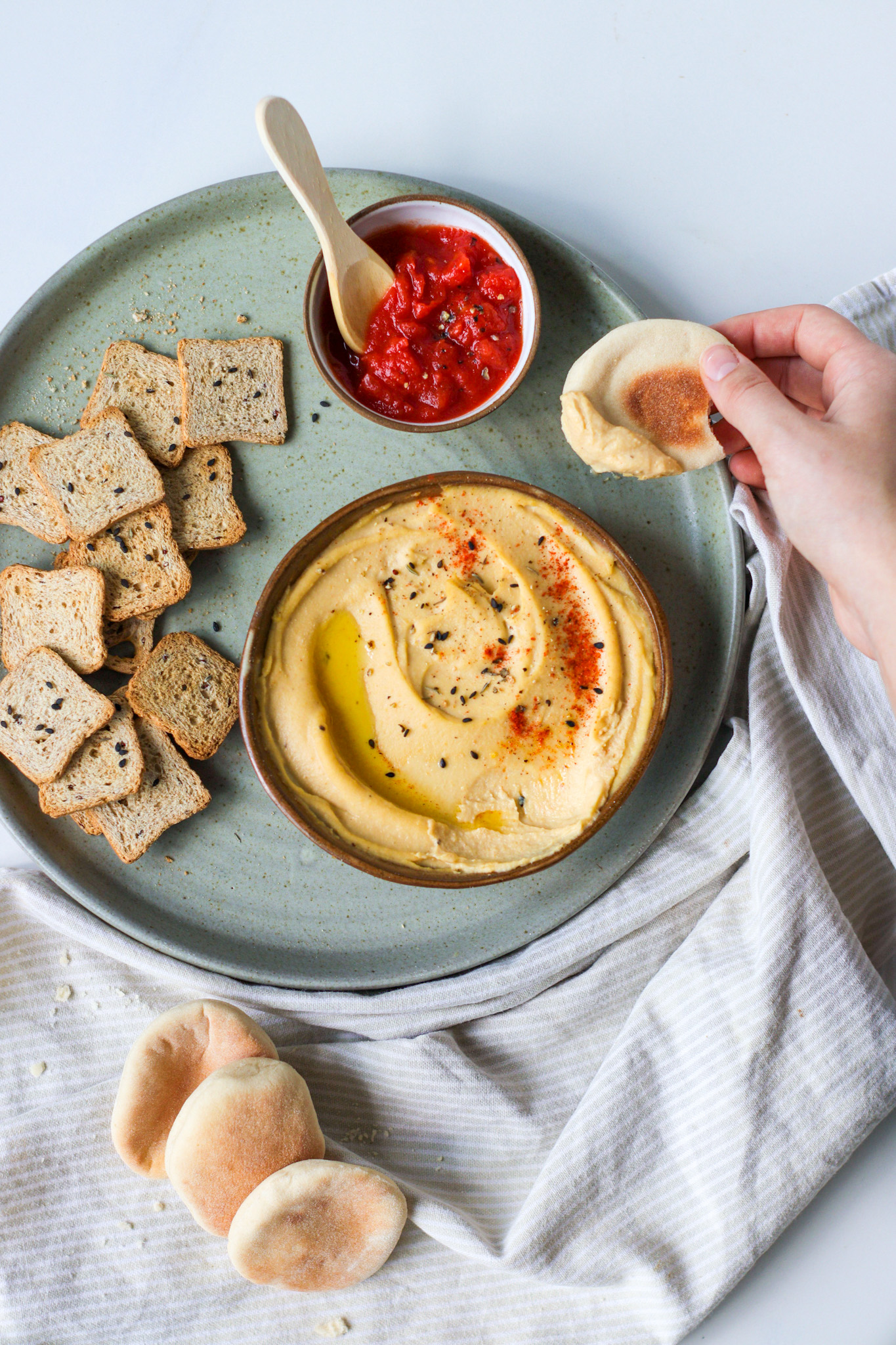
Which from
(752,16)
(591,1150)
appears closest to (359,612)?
(591,1150)

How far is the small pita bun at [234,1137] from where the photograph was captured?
91.2 inches

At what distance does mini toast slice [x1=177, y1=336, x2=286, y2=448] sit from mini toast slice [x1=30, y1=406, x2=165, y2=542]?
164 millimetres

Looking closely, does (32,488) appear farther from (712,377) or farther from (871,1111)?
(871,1111)

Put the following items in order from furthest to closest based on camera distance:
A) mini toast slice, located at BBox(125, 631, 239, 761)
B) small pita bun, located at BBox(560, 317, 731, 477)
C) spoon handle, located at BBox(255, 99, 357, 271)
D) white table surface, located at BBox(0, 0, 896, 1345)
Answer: white table surface, located at BBox(0, 0, 896, 1345)
mini toast slice, located at BBox(125, 631, 239, 761)
small pita bun, located at BBox(560, 317, 731, 477)
spoon handle, located at BBox(255, 99, 357, 271)

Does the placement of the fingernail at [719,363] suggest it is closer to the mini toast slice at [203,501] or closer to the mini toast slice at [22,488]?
the mini toast slice at [203,501]

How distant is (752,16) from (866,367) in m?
1.32

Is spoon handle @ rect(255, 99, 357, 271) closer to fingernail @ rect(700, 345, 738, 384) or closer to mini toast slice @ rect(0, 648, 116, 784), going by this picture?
fingernail @ rect(700, 345, 738, 384)

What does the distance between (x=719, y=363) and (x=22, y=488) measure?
6.37ft

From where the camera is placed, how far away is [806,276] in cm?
274

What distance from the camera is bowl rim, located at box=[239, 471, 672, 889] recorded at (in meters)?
2.28

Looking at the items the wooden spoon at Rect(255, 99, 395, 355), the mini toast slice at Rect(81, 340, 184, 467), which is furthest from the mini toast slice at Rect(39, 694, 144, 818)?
the wooden spoon at Rect(255, 99, 395, 355)

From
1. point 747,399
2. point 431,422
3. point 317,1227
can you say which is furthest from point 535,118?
point 317,1227

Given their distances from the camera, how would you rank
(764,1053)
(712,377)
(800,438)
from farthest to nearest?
(764,1053), (712,377), (800,438)

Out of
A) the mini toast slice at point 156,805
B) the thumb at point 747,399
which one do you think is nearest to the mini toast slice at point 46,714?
the mini toast slice at point 156,805
